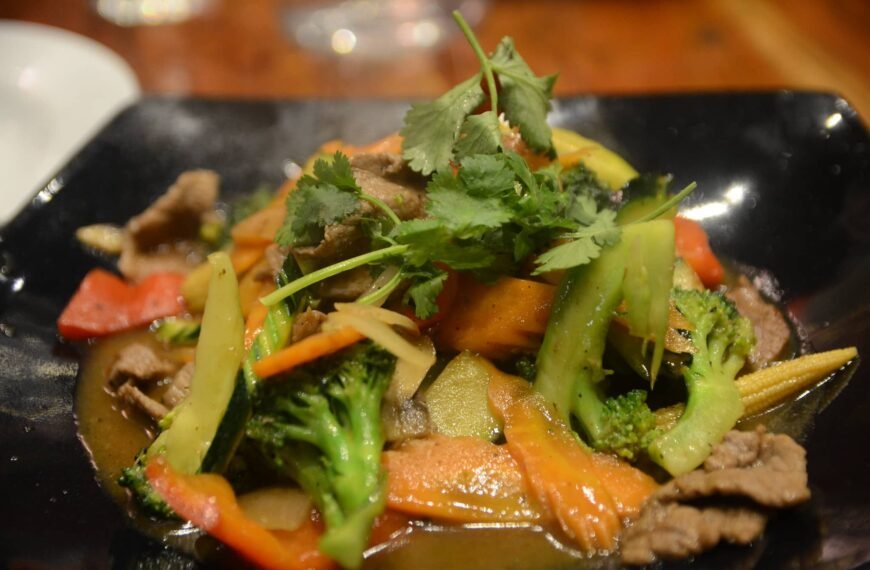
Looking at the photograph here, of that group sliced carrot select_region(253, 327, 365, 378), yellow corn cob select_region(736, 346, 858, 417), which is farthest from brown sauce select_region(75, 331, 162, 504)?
yellow corn cob select_region(736, 346, 858, 417)

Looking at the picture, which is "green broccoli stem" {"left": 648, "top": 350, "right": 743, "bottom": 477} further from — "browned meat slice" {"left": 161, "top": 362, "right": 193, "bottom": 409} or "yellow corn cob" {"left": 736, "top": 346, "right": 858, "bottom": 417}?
"browned meat slice" {"left": 161, "top": 362, "right": 193, "bottom": 409}

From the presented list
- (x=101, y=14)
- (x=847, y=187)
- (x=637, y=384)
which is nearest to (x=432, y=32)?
(x=101, y=14)

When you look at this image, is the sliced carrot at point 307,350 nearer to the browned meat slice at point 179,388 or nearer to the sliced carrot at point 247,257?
the browned meat slice at point 179,388

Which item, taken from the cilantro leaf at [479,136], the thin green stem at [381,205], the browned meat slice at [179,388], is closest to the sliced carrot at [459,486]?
the thin green stem at [381,205]

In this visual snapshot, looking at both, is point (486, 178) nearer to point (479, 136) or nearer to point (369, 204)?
point (479, 136)

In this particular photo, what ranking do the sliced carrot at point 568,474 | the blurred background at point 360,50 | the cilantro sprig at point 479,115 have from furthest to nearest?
the blurred background at point 360,50
the cilantro sprig at point 479,115
the sliced carrot at point 568,474

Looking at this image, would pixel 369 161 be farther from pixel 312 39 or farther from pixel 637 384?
pixel 312 39
